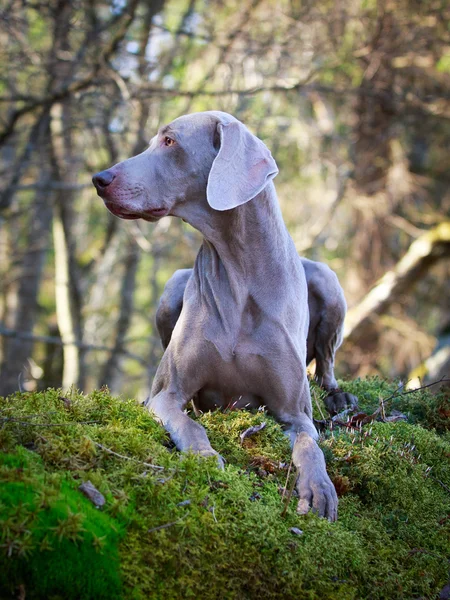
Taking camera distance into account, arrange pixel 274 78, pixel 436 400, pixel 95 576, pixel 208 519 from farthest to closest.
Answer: pixel 274 78
pixel 436 400
pixel 208 519
pixel 95 576

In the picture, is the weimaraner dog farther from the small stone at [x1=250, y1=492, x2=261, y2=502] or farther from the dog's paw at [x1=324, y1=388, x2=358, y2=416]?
the dog's paw at [x1=324, y1=388, x2=358, y2=416]

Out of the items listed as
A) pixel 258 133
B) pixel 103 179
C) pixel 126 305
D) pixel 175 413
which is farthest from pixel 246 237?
pixel 126 305

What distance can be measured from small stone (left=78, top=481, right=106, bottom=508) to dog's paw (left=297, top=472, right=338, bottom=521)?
88cm

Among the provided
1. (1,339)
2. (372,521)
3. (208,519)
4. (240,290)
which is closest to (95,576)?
(208,519)

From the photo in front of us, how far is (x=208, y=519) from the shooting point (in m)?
2.77

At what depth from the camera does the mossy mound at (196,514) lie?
7.68 ft

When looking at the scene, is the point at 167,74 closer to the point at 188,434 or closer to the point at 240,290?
the point at 240,290

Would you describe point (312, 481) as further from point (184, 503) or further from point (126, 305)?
point (126, 305)

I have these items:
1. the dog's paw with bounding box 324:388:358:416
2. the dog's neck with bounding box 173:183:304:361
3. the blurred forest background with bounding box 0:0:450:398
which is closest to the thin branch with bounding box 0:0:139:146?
the blurred forest background with bounding box 0:0:450:398

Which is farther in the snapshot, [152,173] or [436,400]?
[436,400]

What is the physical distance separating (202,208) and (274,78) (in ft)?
19.6

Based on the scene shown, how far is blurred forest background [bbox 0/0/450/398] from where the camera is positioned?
8266 millimetres

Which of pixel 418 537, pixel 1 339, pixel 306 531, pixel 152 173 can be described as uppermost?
pixel 152 173

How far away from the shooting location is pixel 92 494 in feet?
8.61
